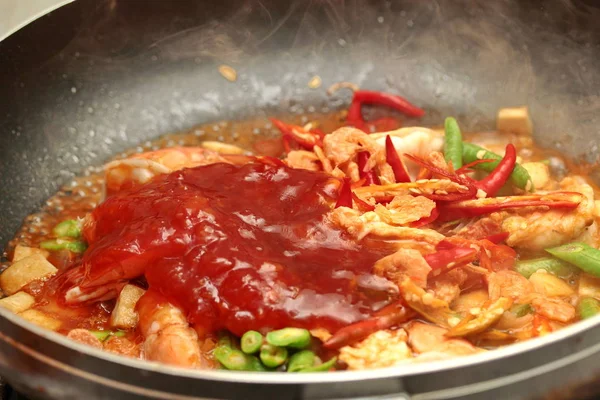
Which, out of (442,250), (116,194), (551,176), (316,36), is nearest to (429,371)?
(442,250)

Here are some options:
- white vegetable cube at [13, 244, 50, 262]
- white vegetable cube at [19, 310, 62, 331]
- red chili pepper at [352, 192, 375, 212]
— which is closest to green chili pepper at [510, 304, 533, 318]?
red chili pepper at [352, 192, 375, 212]

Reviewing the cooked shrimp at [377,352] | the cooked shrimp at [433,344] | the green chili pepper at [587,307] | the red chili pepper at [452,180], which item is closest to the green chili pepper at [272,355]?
the cooked shrimp at [377,352]

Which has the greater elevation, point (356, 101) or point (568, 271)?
point (356, 101)

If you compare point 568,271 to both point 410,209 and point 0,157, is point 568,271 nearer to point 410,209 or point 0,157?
point 410,209

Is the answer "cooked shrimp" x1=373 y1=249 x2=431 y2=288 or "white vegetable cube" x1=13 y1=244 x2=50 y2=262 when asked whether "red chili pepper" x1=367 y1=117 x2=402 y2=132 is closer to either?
"cooked shrimp" x1=373 y1=249 x2=431 y2=288

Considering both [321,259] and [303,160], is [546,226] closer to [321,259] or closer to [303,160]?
[321,259]

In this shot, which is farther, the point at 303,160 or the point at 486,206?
the point at 303,160

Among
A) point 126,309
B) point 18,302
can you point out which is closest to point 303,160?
point 126,309
